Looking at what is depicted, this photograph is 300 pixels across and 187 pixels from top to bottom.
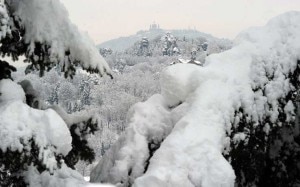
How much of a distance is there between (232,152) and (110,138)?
94551 millimetres

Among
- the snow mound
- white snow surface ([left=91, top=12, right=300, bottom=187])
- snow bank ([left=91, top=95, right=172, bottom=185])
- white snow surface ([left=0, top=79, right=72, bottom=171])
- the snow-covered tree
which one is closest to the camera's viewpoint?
white snow surface ([left=0, top=79, right=72, bottom=171])

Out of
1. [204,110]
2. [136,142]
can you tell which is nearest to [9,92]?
[136,142]

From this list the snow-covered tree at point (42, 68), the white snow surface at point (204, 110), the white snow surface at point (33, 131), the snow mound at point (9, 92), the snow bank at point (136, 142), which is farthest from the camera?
the snow bank at point (136, 142)

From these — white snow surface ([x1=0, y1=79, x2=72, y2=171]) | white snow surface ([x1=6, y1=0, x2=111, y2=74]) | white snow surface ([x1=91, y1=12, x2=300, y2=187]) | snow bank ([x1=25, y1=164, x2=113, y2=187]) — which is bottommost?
snow bank ([x1=25, y1=164, x2=113, y2=187])

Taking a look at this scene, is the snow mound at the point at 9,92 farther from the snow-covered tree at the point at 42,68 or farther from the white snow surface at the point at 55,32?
the white snow surface at the point at 55,32

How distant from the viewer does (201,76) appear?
518 centimetres

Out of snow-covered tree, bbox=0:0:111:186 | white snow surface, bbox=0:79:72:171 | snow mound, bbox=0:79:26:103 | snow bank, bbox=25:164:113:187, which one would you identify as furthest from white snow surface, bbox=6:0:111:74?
snow bank, bbox=25:164:113:187

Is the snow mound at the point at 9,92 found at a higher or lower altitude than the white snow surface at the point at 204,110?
higher

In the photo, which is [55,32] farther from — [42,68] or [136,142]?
[136,142]

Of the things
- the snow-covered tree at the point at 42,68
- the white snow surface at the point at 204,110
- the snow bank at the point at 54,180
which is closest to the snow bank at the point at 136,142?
the white snow surface at the point at 204,110

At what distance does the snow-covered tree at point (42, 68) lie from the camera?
3.60 m

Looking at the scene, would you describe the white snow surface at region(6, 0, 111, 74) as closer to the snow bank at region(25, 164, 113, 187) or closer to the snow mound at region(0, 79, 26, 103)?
the snow mound at region(0, 79, 26, 103)

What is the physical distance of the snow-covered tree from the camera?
3596 millimetres

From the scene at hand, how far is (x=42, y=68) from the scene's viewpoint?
4.77m
